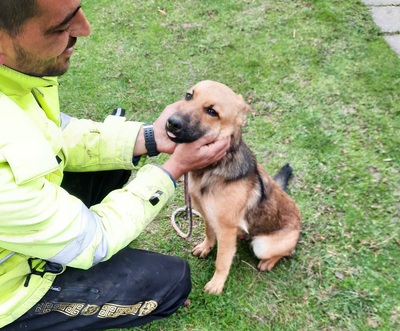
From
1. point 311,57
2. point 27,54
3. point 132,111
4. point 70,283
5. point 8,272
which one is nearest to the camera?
point 27,54

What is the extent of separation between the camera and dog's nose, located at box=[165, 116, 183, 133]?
249 centimetres

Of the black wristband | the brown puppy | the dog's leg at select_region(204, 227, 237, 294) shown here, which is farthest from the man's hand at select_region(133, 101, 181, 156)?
the dog's leg at select_region(204, 227, 237, 294)

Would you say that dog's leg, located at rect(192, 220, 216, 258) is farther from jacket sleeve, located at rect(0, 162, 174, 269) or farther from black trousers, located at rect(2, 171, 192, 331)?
jacket sleeve, located at rect(0, 162, 174, 269)

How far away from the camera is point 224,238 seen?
2965mm

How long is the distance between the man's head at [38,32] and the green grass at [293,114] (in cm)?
203

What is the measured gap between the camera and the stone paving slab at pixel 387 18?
536 centimetres

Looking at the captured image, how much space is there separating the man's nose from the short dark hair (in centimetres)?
25

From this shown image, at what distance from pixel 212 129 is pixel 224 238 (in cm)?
80

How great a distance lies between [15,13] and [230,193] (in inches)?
67.6

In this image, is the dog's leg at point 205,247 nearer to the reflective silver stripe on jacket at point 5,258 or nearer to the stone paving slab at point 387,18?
the reflective silver stripe on jacket at point 5,258

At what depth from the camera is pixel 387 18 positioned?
548 centimetres

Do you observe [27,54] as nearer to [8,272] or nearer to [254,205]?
[8,272]

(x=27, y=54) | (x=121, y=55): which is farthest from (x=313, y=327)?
(x=121, y=55)

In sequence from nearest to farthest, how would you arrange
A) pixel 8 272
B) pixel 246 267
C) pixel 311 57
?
pixel 8 272 → pixel 246 267 → pixel 311 57
